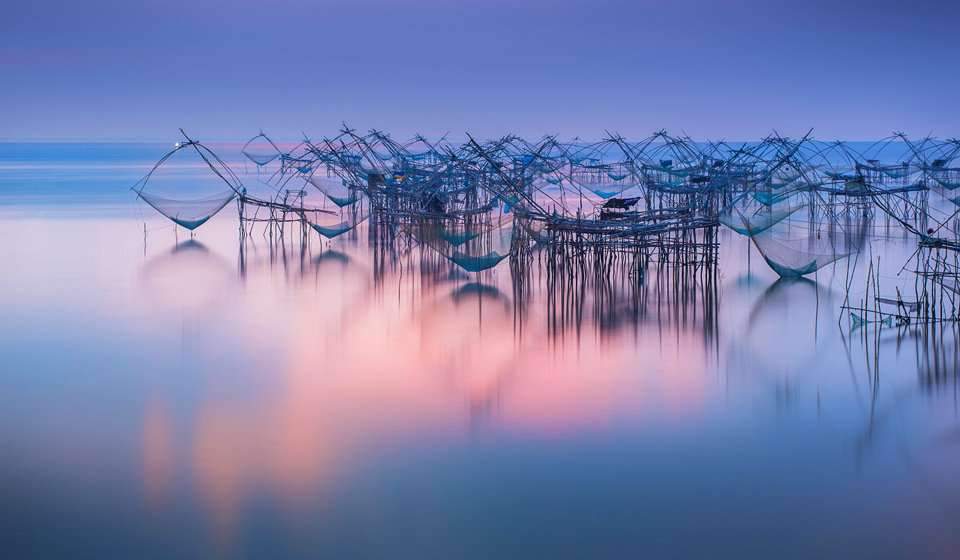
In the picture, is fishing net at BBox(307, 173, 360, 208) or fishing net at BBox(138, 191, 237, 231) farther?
fishing net at BBox(307, 173, 360, 208)

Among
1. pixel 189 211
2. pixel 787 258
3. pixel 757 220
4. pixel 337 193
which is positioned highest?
pixel 337 193

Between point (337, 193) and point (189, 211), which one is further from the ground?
point (337, 193)

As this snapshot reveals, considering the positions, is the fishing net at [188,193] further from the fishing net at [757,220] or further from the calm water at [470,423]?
the fishing net at [757,220]

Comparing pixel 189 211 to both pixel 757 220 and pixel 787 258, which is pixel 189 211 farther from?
pixel 787 258

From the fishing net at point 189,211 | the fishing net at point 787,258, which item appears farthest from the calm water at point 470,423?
the fishing net at point 189,211

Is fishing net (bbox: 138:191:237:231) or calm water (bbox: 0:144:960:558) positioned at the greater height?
fishing net (bbox: 138:191:237:231)

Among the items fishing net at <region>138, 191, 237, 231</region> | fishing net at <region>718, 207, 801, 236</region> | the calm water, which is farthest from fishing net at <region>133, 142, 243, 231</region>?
fishing net at <region>718, 207, 801, 236</region>

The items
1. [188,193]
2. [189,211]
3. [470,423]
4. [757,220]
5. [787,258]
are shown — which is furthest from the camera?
[188,193]

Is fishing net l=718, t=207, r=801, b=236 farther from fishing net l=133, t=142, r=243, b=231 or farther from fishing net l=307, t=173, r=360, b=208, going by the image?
fishing net l=307, t=173, r=360, b=208

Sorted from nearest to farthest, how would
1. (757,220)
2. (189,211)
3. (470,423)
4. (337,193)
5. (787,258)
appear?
(470,423) < (787,258) < (757,220) < (189,211) < (337,193)

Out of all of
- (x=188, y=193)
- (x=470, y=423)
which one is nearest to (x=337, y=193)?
(x=188, y=193)
